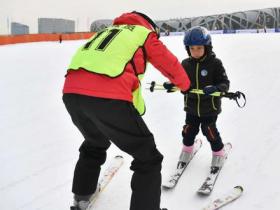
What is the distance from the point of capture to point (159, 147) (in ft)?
18.5

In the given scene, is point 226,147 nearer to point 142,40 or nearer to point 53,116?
point 142,40

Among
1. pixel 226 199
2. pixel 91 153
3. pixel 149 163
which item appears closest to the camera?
pixel 149 163

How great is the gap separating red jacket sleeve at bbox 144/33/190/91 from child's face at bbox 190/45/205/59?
123 cm

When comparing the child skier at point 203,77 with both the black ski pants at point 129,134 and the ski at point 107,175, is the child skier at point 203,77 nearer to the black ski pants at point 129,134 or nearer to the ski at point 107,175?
the ski at point 107,175

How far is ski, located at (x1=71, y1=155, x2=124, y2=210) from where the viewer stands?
399 centimetres

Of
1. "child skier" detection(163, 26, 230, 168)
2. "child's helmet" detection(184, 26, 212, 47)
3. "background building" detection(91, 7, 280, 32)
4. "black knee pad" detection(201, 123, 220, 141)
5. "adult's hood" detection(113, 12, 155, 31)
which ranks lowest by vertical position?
"background building" detection(91, 7, 280, 32)

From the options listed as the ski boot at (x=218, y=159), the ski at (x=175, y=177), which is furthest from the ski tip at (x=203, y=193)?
the ski boot at (x=218, y=159)

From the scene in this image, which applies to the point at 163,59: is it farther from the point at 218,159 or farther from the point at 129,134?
the point at 218,159

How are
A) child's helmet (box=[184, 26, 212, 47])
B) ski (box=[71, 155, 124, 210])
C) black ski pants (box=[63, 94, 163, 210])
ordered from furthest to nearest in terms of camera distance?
child's helmet (box=[184, 26, 212, 47])
ski (box=[71, 155, 124, 210])
black ski pants (box=[63, 94, 163, 210])

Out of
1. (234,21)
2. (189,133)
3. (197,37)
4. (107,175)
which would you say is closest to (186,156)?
(189,133)

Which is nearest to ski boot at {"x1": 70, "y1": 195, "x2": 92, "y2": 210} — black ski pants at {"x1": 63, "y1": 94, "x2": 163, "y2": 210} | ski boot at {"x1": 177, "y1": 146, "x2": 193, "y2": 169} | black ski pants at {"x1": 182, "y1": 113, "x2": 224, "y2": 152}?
black ski pants at {"x1": 63, "y1": 94, "x2": 163, "y2": 210}

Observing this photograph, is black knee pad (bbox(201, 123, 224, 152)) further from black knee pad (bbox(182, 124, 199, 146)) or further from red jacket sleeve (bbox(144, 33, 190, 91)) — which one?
red jacket sleeve (bbox(144, 33, 190, 91))

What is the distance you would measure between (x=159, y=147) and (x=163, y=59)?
271 centimetres

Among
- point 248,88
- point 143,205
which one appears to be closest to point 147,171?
point 143,205
